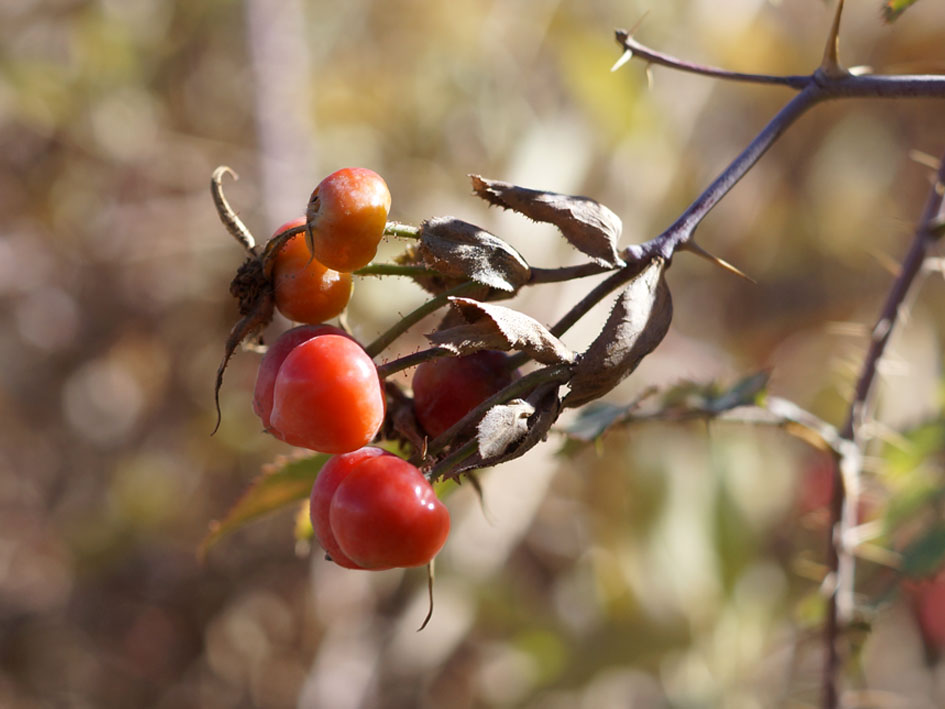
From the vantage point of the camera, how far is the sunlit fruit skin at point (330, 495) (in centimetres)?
76

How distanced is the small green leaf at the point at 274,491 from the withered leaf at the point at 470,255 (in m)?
0.40

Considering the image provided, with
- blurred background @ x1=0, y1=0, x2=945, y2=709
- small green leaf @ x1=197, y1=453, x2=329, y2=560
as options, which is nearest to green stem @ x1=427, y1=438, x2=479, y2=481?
small green leaf @ x1=197, y1=453, x2=329, y2=560

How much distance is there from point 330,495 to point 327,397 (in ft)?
0.33

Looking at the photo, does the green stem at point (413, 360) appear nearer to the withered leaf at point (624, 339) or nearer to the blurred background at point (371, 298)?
the withered leaf at point (624, 339)

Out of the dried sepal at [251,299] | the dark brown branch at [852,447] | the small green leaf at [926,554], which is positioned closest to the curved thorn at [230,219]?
the dried sepal at [251,299]

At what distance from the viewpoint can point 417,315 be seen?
2.44 feet

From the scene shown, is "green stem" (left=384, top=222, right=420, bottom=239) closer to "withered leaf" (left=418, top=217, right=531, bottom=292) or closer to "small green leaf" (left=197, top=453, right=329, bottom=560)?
"withered leaf" (left=418, top=217, right=531, bottom=292)

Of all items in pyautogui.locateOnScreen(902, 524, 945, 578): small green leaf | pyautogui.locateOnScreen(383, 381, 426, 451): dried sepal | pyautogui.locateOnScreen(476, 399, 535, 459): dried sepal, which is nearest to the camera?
pyautogui.locateOnScreen(476, 399, 535, 459): dried sepal

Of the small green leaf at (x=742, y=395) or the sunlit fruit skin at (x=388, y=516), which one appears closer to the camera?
the sunlit fruit skin at (x=388, y=516)

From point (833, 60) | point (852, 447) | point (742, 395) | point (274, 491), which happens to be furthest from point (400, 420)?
point (852, 447)

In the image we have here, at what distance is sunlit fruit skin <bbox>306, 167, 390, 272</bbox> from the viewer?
735 millimetres

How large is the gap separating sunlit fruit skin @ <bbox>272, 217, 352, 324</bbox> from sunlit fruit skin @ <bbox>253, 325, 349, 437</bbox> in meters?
0.02

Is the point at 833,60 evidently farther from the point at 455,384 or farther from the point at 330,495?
the point at 330,495

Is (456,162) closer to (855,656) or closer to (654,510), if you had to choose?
(654,510)
